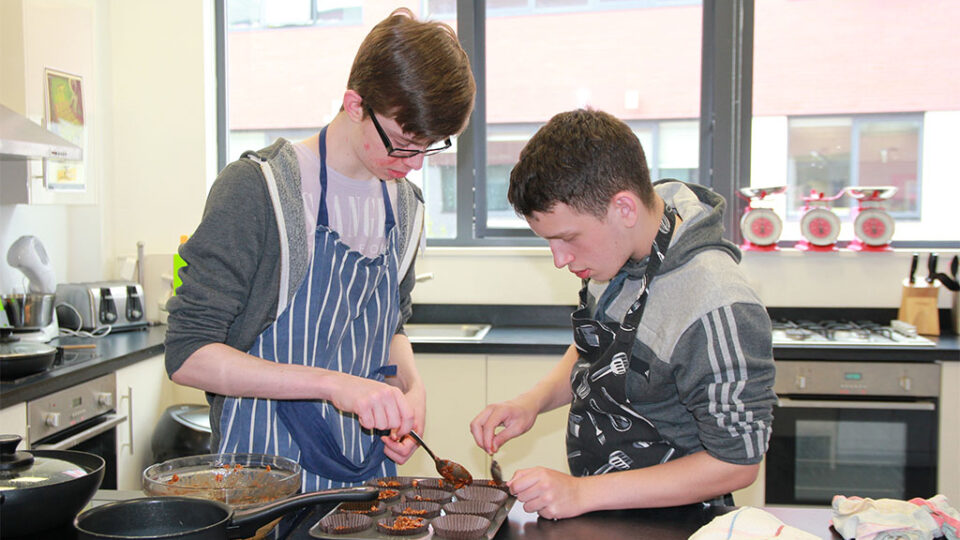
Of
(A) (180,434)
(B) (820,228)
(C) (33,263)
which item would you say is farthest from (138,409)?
(B) (820,228)

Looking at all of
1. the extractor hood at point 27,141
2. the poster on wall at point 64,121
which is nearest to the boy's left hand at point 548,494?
the extractor hood at point 27,141

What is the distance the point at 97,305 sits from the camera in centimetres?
310

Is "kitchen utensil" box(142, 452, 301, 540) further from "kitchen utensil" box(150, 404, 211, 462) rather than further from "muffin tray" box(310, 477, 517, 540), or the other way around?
"kitchen utensil" box(150, 404, 211, 462)

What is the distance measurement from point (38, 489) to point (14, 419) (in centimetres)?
144

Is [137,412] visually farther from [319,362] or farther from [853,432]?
[853,432]

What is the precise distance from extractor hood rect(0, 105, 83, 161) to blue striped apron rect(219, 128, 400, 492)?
55.4 inches

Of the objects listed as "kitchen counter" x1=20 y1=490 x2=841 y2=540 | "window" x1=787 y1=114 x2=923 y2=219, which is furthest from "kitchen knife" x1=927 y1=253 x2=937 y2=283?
"kitchen counter" x1=20 y1=490 x2=841 y2=540

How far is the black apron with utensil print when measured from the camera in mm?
1341

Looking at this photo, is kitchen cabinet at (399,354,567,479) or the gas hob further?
kitchen cabinet at (399,354,567,479)

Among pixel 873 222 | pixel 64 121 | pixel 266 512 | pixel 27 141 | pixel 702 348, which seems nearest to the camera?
pixel 266 512

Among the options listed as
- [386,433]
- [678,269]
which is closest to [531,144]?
[678,269]

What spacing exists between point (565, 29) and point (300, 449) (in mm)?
2680

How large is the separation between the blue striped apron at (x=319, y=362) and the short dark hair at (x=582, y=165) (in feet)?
1.19

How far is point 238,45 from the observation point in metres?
3.82
